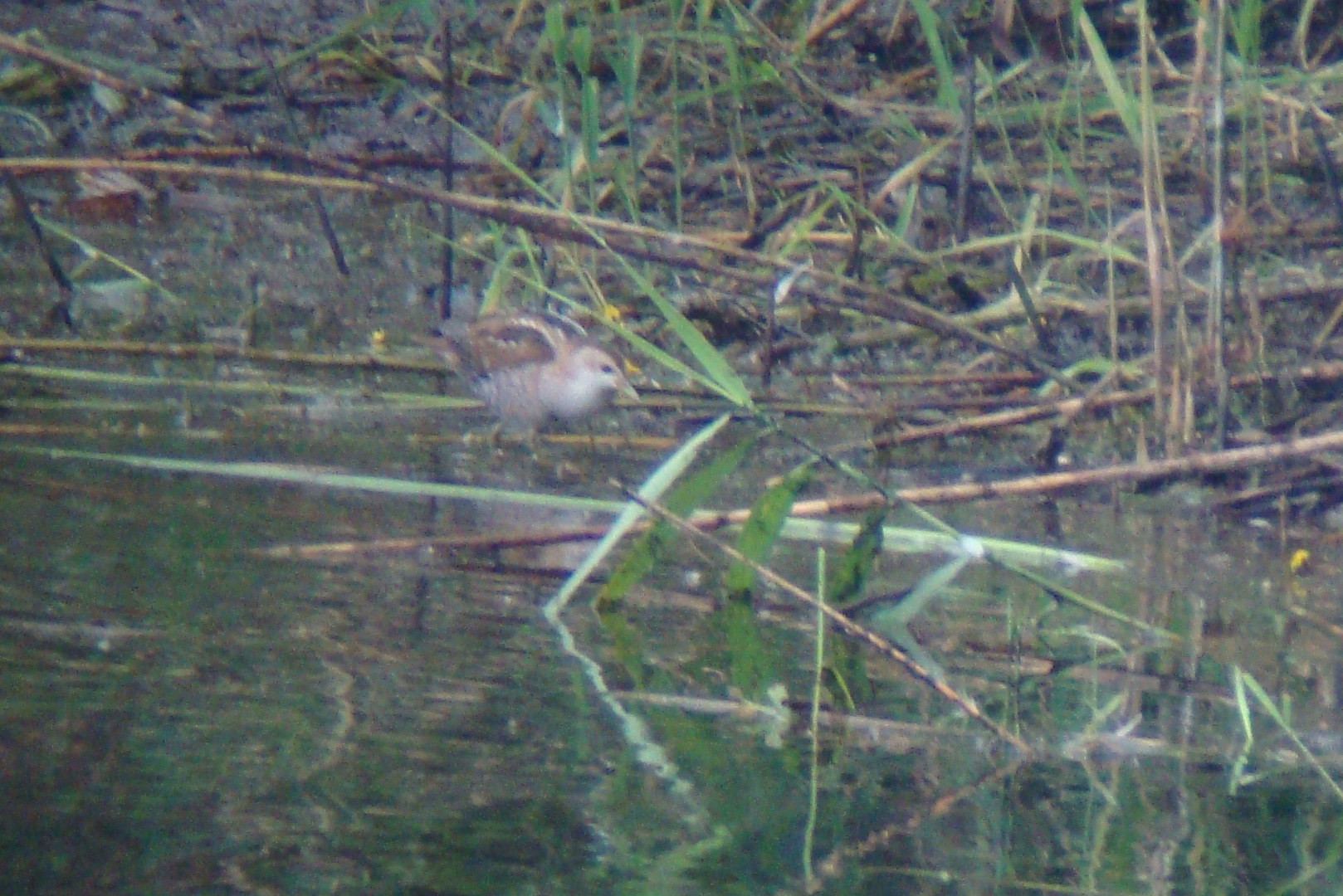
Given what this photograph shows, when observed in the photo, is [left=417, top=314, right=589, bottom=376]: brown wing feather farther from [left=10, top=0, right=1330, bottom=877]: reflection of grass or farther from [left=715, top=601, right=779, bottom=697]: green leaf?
[left=715, top=601, right=779, bottom=697]: green leaf

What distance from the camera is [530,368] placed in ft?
17.6

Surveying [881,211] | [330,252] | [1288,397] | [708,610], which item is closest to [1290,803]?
[708,610]

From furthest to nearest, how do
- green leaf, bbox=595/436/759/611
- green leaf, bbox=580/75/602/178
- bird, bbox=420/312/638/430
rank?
1. bird, bbox=420/312/638/430
2. green leaf, bbox=580/75/602/178
3. green leaf, bbox=595/436/759/611

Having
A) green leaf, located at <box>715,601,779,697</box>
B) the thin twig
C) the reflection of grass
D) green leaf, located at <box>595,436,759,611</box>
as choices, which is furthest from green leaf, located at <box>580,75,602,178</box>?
the thin twig

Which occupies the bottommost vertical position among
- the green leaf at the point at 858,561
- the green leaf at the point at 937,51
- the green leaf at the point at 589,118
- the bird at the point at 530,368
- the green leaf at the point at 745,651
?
the green leaf at the point at 745,651

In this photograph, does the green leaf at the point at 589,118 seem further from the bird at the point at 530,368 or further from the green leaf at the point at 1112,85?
the green leaf at the point at 1112,85

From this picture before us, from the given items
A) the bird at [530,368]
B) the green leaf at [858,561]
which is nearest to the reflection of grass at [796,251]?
the green leaf at [858,561]

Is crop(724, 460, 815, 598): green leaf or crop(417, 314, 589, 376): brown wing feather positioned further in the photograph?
crop(417, 314, 589, 376): brown wing feather

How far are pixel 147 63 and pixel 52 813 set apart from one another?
627 centimetres

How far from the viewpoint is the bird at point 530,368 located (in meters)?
5.43

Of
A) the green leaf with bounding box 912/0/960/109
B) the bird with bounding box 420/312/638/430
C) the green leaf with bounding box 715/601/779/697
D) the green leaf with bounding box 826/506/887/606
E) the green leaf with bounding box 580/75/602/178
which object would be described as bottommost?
the green leaf with bounding box 715/601/779/697

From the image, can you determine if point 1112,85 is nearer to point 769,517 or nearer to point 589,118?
point 589,118

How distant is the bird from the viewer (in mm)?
5430

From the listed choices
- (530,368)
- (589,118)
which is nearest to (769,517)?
(530,368)
